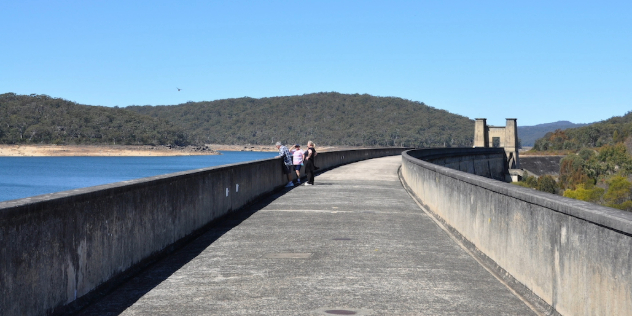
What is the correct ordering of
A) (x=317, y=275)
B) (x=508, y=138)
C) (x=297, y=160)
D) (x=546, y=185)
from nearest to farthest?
(x=317, y=275), (x=297, y=160), (x=508, y=138), (x=546, y=185)

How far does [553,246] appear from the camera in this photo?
21.2ft

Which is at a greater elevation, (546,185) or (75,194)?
(75,194)

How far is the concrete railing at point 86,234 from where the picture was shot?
5.42 m

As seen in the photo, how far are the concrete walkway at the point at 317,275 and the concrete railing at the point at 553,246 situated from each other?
0.93 feet

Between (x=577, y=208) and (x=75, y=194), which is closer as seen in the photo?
(x=577, y=208)

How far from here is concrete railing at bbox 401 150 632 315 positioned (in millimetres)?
5023

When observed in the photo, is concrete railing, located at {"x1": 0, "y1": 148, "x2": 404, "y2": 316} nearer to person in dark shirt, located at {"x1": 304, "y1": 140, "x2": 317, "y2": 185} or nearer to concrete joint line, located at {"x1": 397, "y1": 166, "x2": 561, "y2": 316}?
concrete joint line, located at {"x1": 397, "y1": 166, "x2": 561, "y2": 316}

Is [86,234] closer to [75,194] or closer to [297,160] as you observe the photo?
[75,194]

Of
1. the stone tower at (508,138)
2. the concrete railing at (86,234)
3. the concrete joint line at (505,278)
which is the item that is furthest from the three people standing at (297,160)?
the stone tower at (508,138)

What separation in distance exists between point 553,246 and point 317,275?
9.25ft

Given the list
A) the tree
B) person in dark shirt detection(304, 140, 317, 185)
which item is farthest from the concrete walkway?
the tree

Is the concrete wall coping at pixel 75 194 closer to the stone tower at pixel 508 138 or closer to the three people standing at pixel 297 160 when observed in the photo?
the three people standing at pixel 297 160

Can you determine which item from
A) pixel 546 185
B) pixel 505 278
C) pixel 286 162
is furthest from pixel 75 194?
pixel 546 185

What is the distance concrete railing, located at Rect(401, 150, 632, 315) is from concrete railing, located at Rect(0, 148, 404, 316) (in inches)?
177
